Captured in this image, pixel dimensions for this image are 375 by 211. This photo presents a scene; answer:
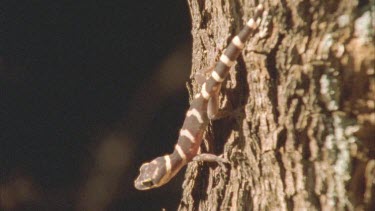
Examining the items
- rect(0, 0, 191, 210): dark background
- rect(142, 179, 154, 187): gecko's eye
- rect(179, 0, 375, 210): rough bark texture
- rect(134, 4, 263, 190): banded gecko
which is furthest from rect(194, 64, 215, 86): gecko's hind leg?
rect(0, 0, 191, 210): dark background

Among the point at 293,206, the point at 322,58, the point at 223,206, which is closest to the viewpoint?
the point at 322,58

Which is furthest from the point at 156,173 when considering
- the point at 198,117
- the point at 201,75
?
the point at 201,75

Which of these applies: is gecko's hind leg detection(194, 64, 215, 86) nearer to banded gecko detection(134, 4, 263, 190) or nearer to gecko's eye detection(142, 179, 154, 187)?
banded gecko detection(134, 4, 263, 190)

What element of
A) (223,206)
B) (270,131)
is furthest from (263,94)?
(223,206)

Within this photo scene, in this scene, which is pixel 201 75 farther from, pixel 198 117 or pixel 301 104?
pixel 301 104

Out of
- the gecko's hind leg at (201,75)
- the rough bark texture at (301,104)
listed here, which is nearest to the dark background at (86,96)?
the gecko's hind leg at (201,75)

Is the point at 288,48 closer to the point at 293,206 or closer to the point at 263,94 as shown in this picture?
the point at 263,94
